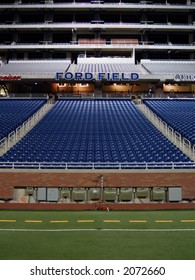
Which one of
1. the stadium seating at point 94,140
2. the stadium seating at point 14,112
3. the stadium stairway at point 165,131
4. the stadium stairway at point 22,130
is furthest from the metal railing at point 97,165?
the stadium seating at point 14,112

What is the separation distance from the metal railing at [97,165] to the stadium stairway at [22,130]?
96.6 inches

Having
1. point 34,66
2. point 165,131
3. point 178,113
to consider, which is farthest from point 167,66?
point 165,131

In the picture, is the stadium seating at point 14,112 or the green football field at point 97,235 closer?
the green football field at point 97,235

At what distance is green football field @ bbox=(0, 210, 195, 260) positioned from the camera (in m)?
6.34

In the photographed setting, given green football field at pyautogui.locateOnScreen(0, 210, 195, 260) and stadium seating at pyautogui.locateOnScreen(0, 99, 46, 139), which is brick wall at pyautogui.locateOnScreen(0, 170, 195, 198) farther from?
stadium seating at pyautogui.locateOnScreen(0, 99, 46, 139)

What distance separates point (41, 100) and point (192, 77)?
48.0 ft

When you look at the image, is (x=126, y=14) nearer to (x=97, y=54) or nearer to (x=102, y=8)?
(x=102, y=8)

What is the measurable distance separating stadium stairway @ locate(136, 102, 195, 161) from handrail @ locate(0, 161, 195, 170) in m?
1.79

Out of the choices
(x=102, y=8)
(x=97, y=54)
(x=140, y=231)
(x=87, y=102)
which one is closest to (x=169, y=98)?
(x=87, y=102)

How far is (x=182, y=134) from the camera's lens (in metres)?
17.6

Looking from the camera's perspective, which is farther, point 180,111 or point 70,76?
point 70,76

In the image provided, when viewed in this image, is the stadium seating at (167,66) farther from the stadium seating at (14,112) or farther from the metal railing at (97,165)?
the metal railing at (97,165)

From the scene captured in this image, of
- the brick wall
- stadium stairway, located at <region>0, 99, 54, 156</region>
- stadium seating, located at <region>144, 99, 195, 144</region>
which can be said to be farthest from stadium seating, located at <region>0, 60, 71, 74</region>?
the brick wall

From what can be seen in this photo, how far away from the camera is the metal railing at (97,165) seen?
13.3 m
